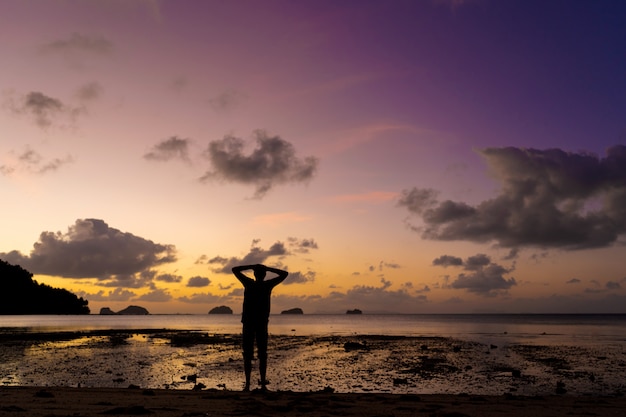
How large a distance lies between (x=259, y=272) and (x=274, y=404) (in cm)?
351

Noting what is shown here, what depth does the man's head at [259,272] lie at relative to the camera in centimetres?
1283

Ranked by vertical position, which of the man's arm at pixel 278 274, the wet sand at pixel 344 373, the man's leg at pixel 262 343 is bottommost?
the wet sand at pixel 344 373

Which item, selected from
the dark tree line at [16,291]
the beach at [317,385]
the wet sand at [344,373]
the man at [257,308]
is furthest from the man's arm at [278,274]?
the dark tree line at [16,291]

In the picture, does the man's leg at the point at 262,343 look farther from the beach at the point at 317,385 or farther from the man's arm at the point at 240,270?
the man's arm at the point at 240,270

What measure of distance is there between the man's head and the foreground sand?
2985mm

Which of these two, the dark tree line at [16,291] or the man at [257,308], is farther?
the dark tree line at [16,291]

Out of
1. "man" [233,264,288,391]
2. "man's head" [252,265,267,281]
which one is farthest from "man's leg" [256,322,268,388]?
"man's head" [252,265,267,281]

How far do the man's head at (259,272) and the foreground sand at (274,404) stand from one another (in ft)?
9.79

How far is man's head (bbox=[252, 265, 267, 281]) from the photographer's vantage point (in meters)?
12.8

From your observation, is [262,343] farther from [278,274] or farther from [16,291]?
[16,291]

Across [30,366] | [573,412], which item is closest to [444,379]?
[573,412]

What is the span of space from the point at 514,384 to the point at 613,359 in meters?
17.9

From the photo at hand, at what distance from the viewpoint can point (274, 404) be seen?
10750mm

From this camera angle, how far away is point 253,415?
9.17 meters
